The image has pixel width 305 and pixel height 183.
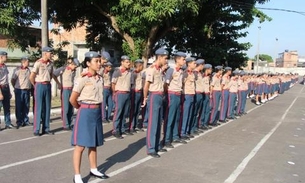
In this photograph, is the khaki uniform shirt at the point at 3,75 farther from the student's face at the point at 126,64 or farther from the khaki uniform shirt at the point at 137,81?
the khaki uniform shirt at the point at 137,81

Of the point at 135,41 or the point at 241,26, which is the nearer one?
the point at 135,41

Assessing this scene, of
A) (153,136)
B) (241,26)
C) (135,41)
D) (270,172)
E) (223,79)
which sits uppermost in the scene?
(241,26)

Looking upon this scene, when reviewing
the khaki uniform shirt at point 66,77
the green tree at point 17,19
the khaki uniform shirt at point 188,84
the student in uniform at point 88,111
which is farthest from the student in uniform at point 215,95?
the green tree at point 17,19

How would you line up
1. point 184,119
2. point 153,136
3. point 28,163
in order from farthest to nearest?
point 184,119 → point 153,136 → point 28,163

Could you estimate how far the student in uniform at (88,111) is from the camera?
492 cm

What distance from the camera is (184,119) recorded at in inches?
337

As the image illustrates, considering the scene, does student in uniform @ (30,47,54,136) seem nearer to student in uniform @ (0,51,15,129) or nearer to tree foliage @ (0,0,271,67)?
student in uniform @ (0,51,15,129)

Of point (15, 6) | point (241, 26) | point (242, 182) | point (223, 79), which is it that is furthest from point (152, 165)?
point (241, 26)

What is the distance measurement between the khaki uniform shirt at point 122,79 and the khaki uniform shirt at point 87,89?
350 cm

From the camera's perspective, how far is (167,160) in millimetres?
6605

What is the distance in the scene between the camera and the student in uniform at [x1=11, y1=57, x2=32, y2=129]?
30.7 feet

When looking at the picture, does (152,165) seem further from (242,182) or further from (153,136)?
(242,182)

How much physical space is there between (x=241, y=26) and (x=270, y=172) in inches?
684

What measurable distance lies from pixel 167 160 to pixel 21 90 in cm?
483
